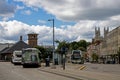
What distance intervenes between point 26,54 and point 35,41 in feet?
434

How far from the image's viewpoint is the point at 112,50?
13975 cm

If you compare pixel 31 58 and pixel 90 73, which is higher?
pixel 31 58

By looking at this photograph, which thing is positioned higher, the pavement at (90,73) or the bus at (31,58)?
the bus at (31,58)

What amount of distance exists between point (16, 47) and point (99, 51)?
41121 mm

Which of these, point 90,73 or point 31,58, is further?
point 31,58

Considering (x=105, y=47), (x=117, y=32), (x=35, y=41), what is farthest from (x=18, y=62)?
(x=35, y=41)

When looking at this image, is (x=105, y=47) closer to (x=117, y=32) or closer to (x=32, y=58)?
(x=117, y=32)

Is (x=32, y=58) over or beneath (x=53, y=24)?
beneath

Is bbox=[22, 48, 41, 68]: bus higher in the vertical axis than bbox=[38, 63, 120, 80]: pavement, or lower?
higher

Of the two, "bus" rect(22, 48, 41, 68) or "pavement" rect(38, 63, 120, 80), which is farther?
"bus" rect(22, 48, 41, 68)

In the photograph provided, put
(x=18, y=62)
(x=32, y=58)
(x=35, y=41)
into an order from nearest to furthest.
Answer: (x=32, y=58)
(x=18, y=62)
(x=35, y=41)

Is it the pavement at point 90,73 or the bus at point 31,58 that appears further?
the bus at point 31,58

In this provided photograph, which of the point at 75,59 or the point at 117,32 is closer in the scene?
the point at 75,59

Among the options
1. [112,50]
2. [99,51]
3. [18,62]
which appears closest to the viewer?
[18,62]
